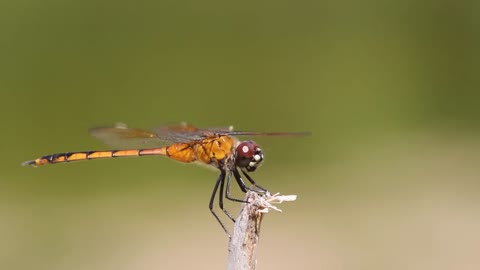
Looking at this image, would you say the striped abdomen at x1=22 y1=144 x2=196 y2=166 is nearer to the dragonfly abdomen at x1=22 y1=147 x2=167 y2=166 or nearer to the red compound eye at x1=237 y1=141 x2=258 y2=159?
the dragonfly abdomen at x1=22 y1=147 x2=167 y2=166

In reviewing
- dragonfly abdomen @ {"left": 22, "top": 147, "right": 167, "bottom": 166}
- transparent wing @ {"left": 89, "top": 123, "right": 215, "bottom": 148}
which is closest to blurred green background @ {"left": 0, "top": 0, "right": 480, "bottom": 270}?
dragonfly abdomen @ {"left": 22, "top": 147, "right": 167, "bottom": 166}

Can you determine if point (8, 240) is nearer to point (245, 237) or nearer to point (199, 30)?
point (199, 30)

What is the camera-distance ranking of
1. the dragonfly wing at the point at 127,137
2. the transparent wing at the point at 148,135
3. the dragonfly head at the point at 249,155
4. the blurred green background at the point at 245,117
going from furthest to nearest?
1. the blurred green background at the point at 245,117
2. the dragonfly wing at the point at 127,137
3. the transparent wing at the point at 148,135
4. the dragonfly head at the point at 249,155

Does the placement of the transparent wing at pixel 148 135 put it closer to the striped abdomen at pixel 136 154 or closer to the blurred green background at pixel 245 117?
the striped abdomen at pixel 136 154

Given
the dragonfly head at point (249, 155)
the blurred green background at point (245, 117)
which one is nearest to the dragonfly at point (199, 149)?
the dragonfly head at point (249, 155)

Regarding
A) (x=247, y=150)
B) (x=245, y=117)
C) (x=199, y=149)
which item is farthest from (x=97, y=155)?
(x=245, y=117)

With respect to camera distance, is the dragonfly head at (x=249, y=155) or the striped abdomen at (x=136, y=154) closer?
the dragonfly head at (x=249, y=155)
